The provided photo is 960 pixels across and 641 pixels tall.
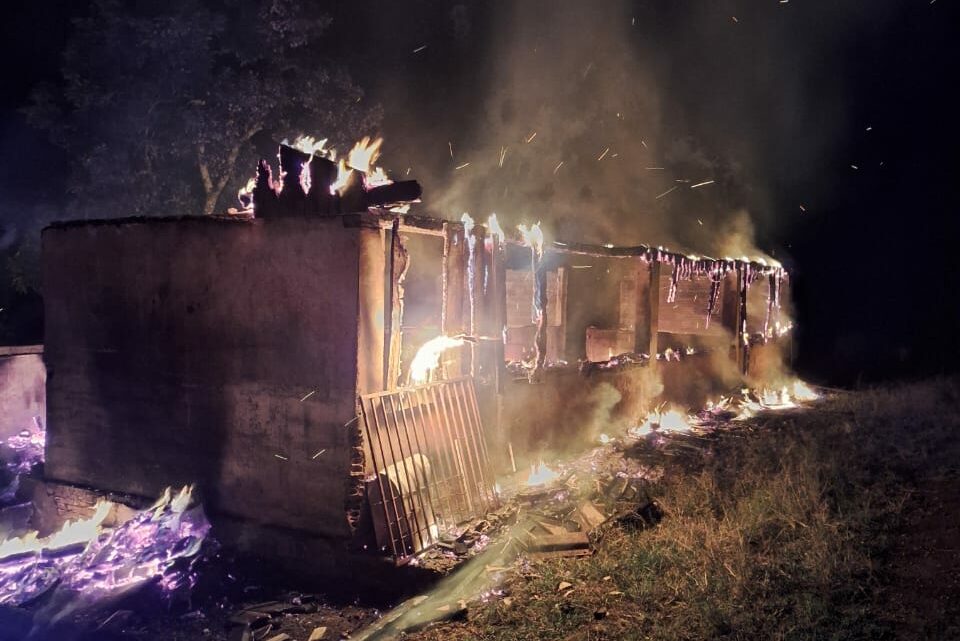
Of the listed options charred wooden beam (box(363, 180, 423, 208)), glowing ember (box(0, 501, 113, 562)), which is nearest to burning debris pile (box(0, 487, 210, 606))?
glowing ember (box(0, 501, 113, 562))

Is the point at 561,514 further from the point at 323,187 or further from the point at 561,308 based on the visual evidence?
the point at 561,308

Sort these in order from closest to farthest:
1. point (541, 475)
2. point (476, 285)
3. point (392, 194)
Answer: point (392, 194), point (476, 285), point (541, 475)

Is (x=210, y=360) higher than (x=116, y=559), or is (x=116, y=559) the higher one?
(x=210, y=360)

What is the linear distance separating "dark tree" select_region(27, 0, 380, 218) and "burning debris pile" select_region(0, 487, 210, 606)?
11339mm

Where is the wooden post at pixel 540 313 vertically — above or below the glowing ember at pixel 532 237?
below

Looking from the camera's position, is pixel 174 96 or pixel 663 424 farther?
pixel 174 96

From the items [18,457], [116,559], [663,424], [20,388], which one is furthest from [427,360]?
[20,388]

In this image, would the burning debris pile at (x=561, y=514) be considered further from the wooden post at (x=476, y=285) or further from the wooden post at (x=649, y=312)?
the wooden post at (x=476, y=285)

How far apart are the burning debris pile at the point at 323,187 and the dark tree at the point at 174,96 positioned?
35.6 feet

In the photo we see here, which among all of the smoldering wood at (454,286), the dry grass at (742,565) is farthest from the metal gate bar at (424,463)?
the dry grass at (742,565)

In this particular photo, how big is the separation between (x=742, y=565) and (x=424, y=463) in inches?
148

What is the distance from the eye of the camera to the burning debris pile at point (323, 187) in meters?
7.13

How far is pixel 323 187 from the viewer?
726 centimetres

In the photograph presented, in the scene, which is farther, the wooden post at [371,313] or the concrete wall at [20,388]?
the concrete wall at [20,388]
